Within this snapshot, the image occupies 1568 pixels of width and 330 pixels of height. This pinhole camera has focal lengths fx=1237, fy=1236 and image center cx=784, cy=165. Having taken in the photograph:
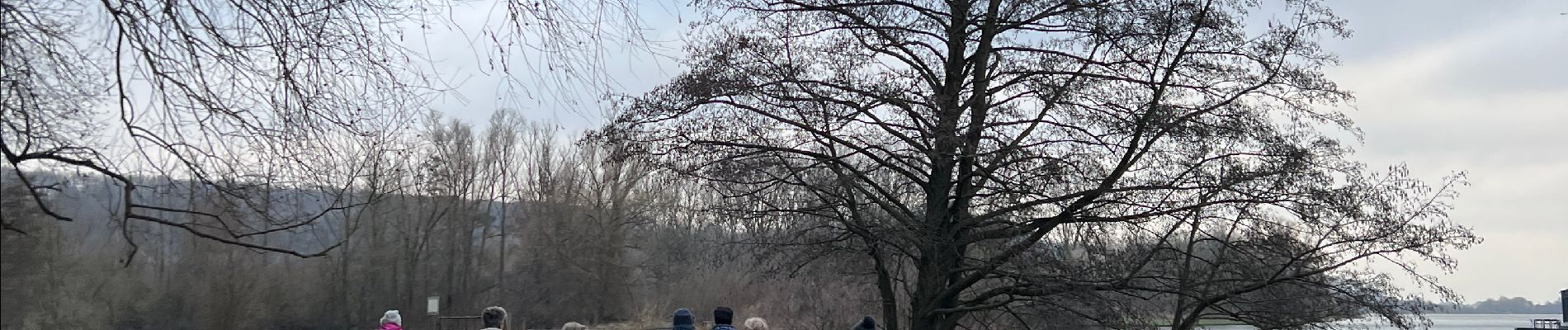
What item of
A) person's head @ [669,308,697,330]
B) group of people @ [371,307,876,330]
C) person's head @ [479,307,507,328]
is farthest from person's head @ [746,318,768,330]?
person's head @ [479,307,507,328]

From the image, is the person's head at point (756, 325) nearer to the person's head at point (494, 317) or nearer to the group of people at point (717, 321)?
the group of people at point (717, 321)

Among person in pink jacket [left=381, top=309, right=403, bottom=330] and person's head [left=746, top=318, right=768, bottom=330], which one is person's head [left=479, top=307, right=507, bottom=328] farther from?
person's head [left=746, top=318, right=768, bottom=330]

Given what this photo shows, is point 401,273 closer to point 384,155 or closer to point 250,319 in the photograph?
point 250,319

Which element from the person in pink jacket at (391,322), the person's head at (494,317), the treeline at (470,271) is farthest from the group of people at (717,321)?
the treeline at (470,271)

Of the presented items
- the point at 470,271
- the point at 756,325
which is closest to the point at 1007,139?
the point at 756,325

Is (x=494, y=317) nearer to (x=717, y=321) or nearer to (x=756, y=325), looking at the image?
(x=717, y=321)

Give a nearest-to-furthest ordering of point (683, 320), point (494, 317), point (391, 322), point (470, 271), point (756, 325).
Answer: point (683, 320) → point (494, 317) → point (756, 325) → point (391, 322) → point (470, 271)

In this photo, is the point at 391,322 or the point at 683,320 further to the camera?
the point at 391,322

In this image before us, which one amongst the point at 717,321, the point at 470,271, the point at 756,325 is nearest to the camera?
the point at 717,321

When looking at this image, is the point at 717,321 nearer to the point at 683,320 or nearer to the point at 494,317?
the point at 683,320

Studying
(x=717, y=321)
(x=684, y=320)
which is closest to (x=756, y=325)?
(x=717, y=321)

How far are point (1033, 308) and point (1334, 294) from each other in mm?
2721

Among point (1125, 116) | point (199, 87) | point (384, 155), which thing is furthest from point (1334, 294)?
point (199, 87)

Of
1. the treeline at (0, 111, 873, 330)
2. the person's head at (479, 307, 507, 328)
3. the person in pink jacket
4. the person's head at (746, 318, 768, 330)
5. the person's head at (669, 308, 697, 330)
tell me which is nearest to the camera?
the person's head at (669, 308, 697, 330)
